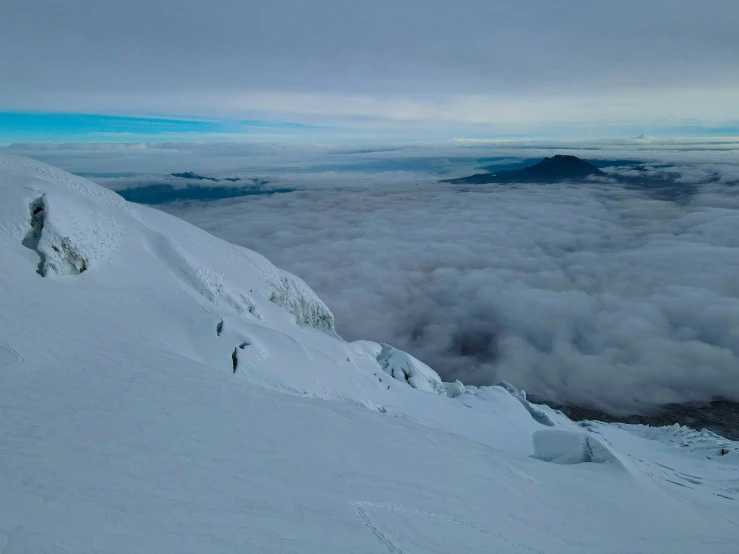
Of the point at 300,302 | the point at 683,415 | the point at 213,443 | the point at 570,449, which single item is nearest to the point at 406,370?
the point at 300,302

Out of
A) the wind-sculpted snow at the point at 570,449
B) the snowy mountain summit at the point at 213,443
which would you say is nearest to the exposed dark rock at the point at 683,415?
the snowy mountain summit at the point at 213,443

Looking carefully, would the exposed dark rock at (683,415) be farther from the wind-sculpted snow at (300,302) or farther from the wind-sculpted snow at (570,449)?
the wind-sculpted snow at (570,449)

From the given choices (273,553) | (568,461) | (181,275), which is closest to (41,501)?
(273,553)

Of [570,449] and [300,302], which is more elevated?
[300,302]

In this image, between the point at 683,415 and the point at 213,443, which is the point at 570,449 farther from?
the point at 683,415

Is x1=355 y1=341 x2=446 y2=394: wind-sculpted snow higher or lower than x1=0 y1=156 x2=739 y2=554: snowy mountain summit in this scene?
lower

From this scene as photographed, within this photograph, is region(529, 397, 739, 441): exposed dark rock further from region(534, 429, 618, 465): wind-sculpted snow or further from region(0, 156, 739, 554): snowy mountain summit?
region(534, 429, 618, 465): wind-sculpted snow

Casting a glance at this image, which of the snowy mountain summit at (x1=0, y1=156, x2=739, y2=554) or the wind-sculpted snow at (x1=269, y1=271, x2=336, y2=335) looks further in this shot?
the wind-sculpted snow at (x1=269, y1=271, x2=336, y2=335)

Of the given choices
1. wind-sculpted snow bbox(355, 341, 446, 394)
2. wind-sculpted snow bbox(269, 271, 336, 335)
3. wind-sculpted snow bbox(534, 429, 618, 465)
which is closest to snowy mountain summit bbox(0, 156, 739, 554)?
wind-sculpted snow bbox(534, 429, 618, 465)
